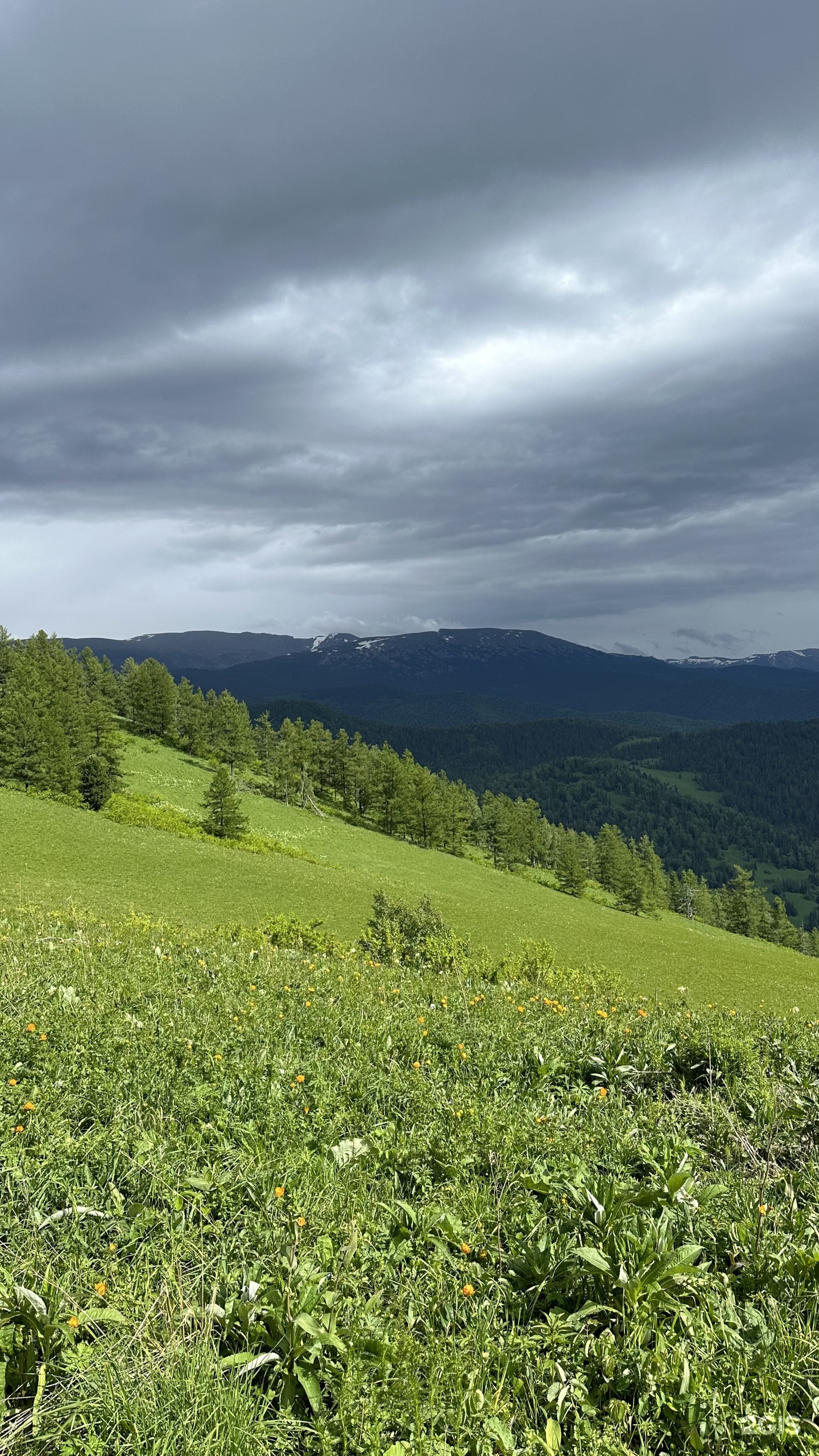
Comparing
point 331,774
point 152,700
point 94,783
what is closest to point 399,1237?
point 94,783

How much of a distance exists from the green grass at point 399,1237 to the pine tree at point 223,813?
4819 centimetres

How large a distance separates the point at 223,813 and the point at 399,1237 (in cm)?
5280

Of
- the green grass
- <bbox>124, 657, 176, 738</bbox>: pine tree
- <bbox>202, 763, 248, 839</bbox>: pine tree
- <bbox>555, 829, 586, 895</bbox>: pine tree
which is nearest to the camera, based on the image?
the green grass

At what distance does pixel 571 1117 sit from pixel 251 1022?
11.8ft

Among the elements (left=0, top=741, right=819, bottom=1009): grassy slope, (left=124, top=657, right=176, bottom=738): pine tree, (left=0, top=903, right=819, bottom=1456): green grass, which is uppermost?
(left=124, top=657, right=176, bottom=738): pine tree

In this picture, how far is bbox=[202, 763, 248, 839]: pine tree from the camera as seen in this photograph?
54.6 m

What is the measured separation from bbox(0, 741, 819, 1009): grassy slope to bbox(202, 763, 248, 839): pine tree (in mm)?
7154

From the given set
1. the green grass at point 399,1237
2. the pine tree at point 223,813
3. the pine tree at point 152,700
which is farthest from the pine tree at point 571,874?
the green grass at point 399,1237

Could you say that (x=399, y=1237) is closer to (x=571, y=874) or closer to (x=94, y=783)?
(x=94, y=783)

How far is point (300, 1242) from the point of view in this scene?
13.4 ft

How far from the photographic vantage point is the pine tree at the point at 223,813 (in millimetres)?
54594

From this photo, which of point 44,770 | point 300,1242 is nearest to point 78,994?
point 300,1242

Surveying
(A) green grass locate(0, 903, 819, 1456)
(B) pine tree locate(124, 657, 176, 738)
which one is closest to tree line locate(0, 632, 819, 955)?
(B) pine tree locate(124, 657, 176, 738)

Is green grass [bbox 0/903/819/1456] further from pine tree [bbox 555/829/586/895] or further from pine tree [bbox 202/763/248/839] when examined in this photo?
pine tree [bbox 555/829/586/895]
